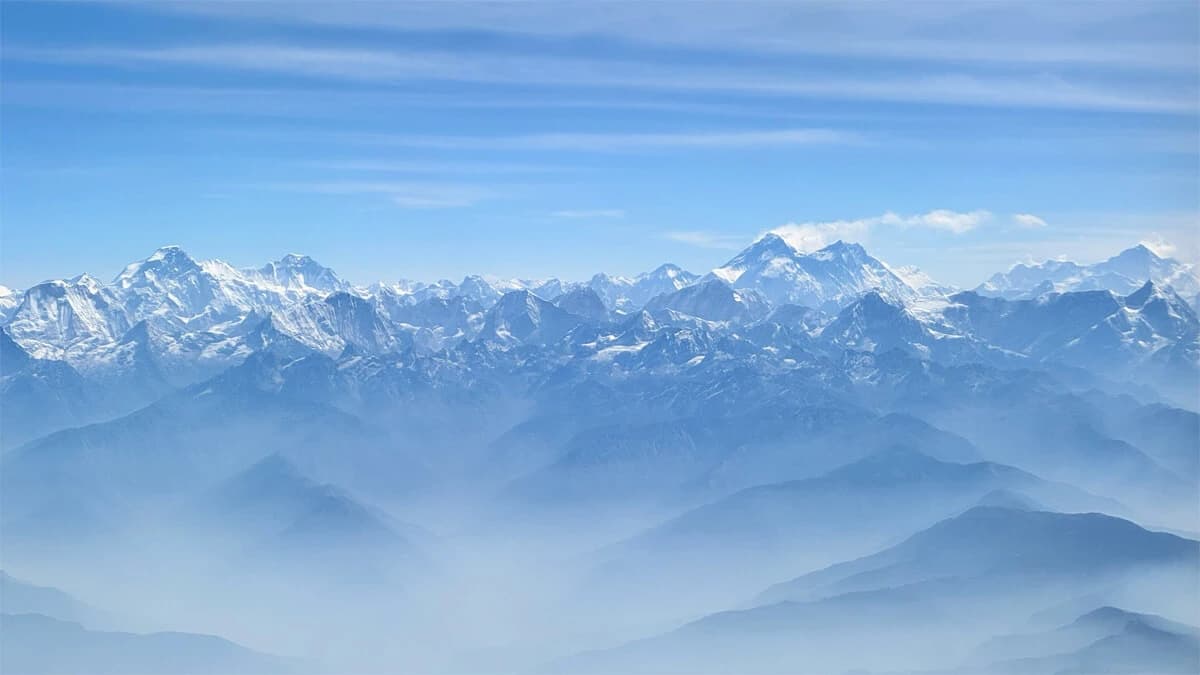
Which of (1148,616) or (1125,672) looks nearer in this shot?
(1125,672)
